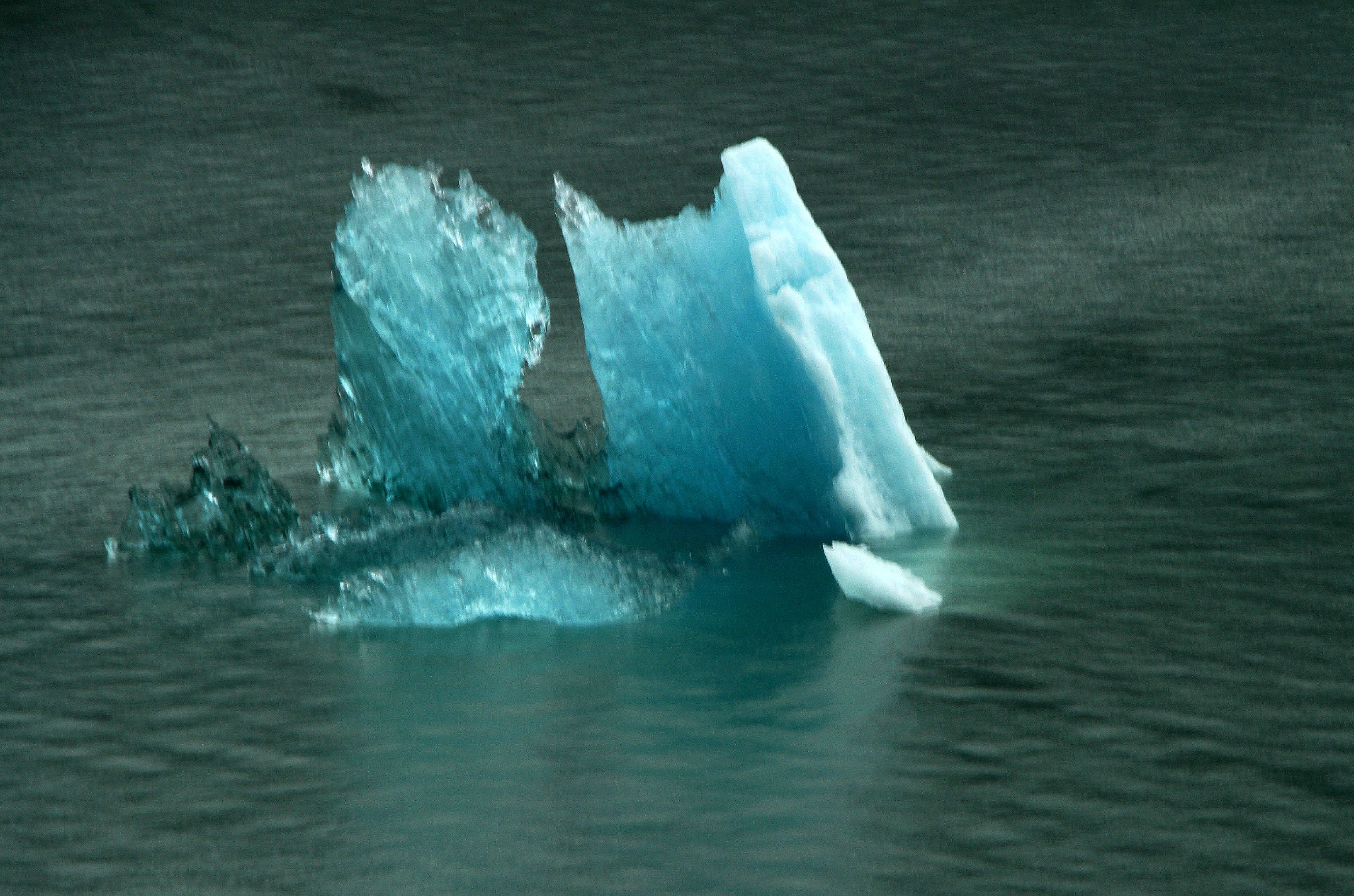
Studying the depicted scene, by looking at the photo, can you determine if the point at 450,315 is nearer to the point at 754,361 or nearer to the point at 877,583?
the point at 754,361

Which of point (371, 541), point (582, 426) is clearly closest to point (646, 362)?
point (582, 426)

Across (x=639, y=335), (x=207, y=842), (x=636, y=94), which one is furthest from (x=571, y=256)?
(x=636, y=94)

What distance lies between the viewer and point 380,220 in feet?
34.6

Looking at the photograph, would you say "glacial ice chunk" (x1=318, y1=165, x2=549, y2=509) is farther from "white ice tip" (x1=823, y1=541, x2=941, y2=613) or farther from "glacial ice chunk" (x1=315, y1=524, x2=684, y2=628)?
"white ice tip" (x1=823, y1=541, x2=941, y2=613)

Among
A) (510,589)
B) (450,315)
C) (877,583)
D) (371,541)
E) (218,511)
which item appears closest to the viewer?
(877,583)

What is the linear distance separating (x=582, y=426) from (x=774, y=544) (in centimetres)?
112

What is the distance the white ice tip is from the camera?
9219 mm

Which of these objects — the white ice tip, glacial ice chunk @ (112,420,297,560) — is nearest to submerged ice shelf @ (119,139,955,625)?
glacial ice chunk @ (112,420,297,560)

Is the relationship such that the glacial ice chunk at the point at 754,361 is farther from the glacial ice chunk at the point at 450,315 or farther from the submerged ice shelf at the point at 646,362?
the glacial ice chunk at the point at 450,315

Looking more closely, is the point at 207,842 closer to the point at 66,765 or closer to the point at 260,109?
the point at 66,765

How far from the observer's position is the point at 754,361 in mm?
10117

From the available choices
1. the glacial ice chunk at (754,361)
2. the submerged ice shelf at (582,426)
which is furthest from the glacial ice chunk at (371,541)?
the glacial ice chunk at (754,361)

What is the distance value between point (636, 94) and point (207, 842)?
499 inches

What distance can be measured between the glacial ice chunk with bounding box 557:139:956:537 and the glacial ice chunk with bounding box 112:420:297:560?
150 centimetres
